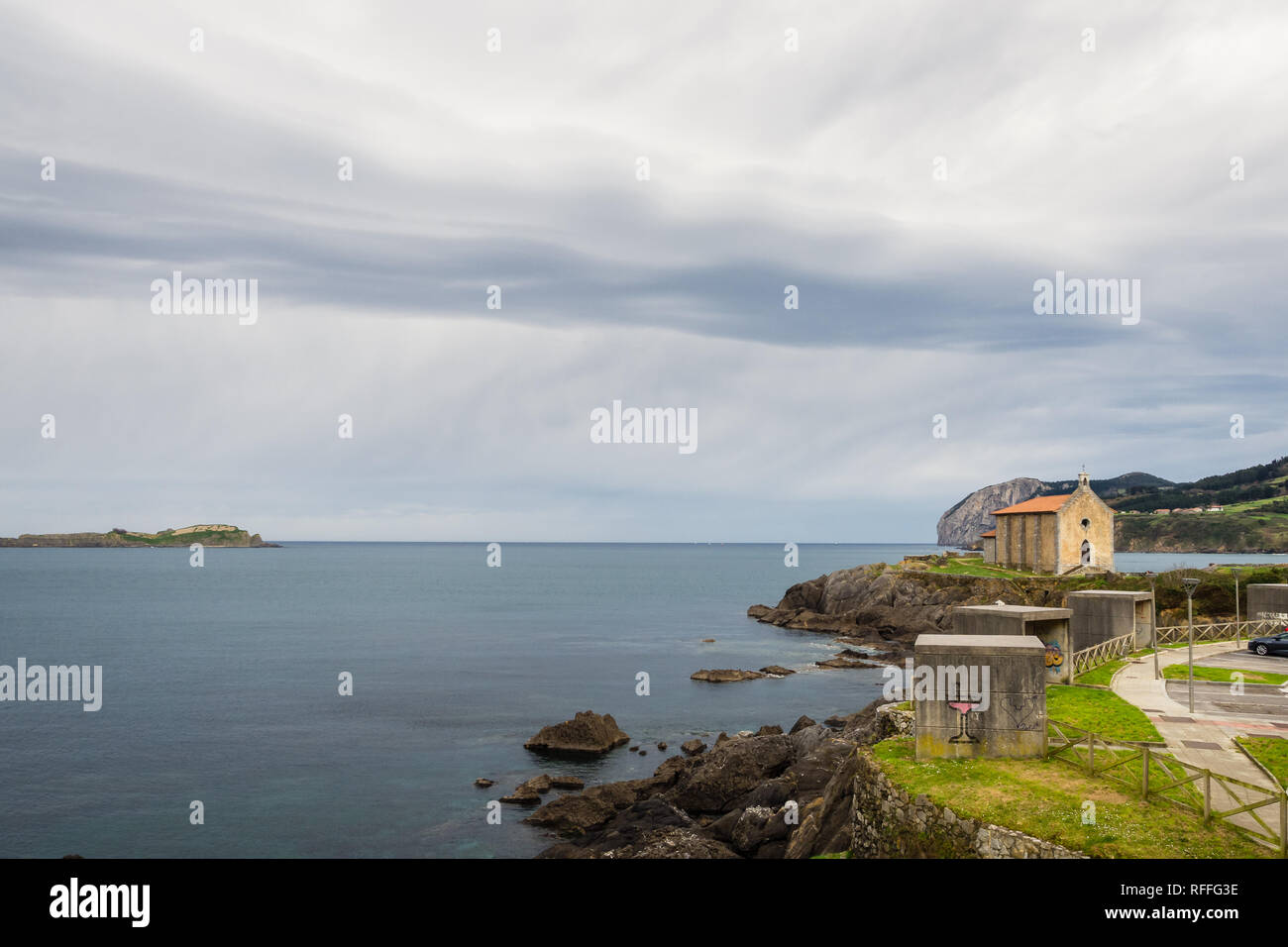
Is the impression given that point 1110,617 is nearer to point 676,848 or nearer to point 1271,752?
point 1271,752

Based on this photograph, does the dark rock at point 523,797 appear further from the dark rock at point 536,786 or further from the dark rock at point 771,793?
the dark rock at point 771,793

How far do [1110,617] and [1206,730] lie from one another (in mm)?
17123

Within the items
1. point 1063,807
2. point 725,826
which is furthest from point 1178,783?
point 725,826

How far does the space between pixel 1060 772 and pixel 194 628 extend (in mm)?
105193

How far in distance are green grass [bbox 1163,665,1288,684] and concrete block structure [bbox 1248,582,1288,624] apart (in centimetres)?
1360

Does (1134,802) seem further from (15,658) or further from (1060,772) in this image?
(15,658)

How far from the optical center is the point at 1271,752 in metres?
22.5

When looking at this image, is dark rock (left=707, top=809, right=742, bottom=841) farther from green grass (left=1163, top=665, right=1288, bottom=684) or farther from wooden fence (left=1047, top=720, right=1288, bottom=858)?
green grass (left=1163, top=665, right=1288, bottom=684)

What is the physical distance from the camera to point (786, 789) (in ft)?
108

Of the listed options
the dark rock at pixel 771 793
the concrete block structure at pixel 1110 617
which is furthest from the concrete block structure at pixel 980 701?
the concrete block structure at pixel 1110 617

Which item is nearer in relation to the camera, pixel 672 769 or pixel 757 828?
pixel 757 828

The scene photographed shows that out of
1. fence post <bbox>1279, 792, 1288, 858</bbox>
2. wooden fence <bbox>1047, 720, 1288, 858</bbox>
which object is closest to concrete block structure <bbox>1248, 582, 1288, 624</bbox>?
wooden fence <bbox>1047, 720, 1288, 858</bbox>
